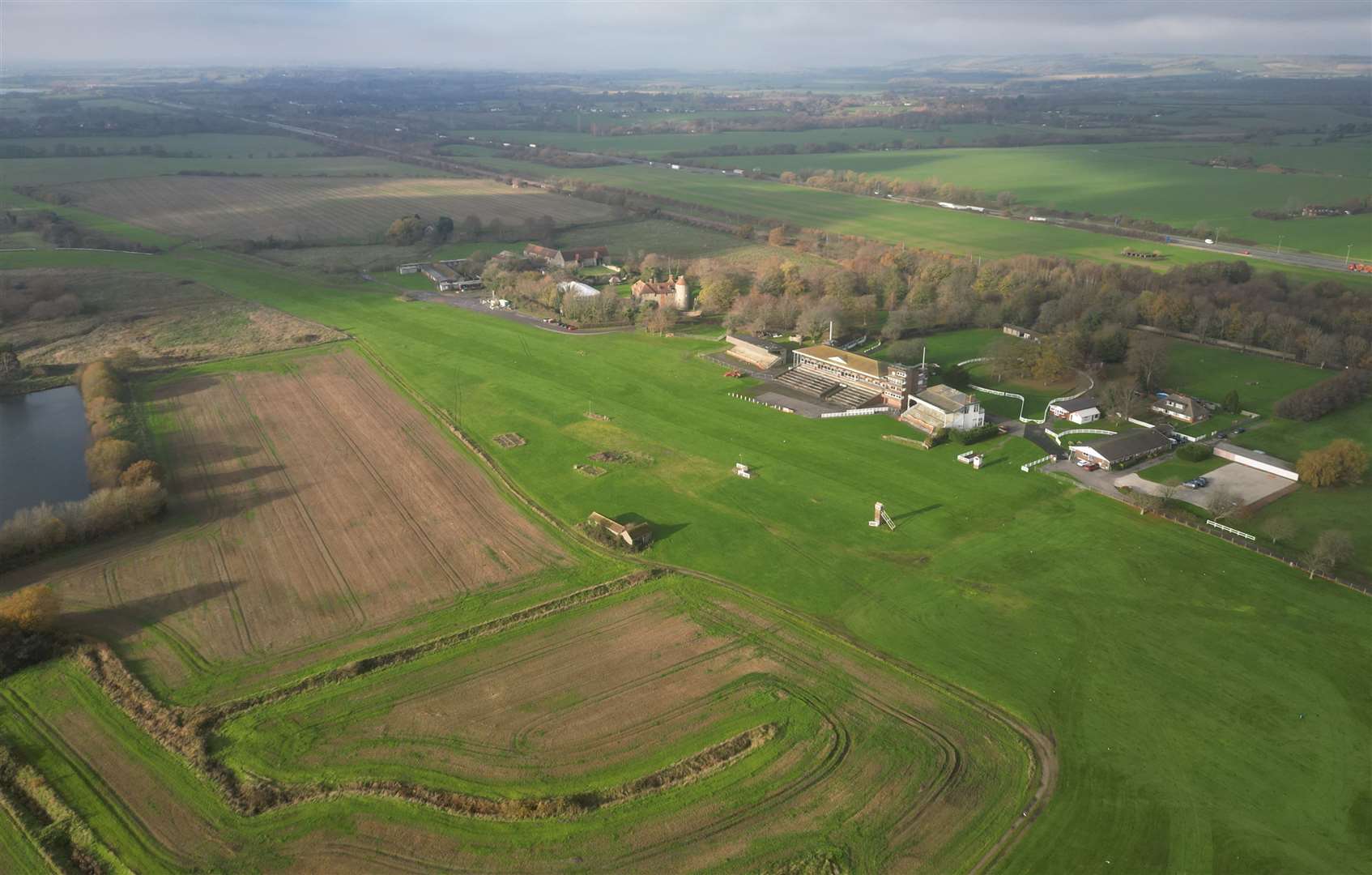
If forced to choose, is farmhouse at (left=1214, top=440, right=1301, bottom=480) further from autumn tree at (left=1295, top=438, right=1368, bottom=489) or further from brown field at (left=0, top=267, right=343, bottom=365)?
brown field at (left=0, top=267, right=343, bottom=365)

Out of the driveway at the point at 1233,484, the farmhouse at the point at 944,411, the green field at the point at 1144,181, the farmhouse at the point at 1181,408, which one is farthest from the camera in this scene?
the green field at the point at 1144,181

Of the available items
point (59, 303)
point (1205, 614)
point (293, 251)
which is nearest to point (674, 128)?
point (293, 251)

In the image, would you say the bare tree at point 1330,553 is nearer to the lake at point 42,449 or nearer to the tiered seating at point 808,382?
the tiered seating at point 808,382

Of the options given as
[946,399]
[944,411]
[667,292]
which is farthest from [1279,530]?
[667,292]

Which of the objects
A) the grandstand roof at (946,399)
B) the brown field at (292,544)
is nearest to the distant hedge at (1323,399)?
the grandstand roof at (946,399)

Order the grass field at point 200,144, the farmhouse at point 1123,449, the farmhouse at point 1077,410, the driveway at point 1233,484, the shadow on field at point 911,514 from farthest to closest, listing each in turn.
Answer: the grass field at point 200,144
the farmhouse at point 1077,410
the farmhouse at point 1123,449
the driveway at point 1233,484
the shadow on field at point 911,514

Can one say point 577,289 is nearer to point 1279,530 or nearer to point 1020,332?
point 1020,332
